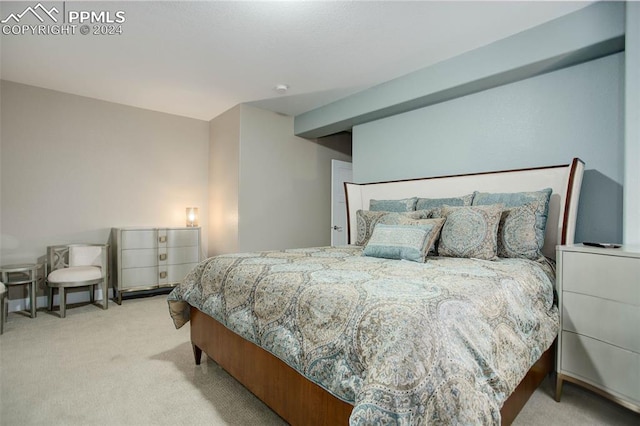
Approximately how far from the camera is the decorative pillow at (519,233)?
2109mm

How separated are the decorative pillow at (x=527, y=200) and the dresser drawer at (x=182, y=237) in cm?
337

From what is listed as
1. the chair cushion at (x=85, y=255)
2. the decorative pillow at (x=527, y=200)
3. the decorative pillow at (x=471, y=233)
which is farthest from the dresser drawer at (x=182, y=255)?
the decorative pillow at (x=527, y=200)

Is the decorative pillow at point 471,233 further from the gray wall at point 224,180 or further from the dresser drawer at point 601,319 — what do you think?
the gray wall at point 224,180

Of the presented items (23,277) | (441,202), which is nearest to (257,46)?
(441,202)

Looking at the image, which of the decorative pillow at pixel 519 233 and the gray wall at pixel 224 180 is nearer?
the decorative pillow at pixel 519 233

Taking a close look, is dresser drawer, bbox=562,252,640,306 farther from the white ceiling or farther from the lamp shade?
the lamp shade

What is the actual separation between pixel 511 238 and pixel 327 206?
10.2 ft

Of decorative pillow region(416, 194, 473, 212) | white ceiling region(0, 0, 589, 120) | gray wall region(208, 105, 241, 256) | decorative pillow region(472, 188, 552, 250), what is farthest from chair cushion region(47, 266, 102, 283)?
decorative pillow region(472, 188, 552, 250)

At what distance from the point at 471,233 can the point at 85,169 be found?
14.2 feet

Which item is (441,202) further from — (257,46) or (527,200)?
(257,46)

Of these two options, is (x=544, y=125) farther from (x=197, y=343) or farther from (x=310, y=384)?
(x=197, y=343)

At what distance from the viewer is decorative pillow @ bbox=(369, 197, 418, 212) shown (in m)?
2.92

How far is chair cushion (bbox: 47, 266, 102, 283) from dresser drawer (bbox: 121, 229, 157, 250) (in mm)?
410

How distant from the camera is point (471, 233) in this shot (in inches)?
86.0
